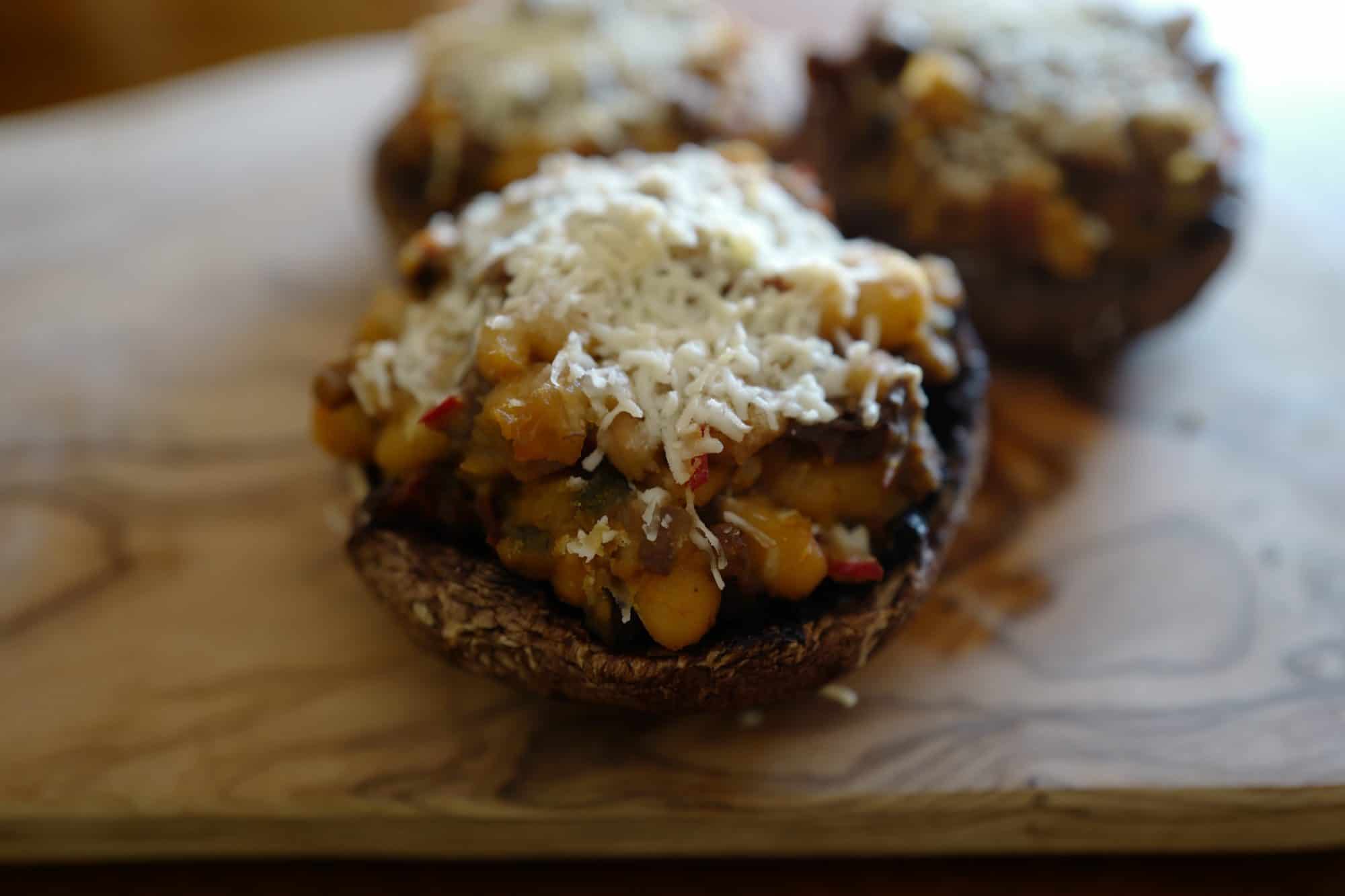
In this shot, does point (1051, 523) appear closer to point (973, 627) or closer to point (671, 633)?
point (973, 627)

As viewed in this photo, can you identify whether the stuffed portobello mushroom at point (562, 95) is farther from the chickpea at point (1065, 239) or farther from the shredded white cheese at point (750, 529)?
the shredded white cheese at point (750, 529)

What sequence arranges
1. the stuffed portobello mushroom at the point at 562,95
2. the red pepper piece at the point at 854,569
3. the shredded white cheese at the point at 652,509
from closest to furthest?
the shredded white cheese at the point at 652,509, the red pepper piece at the point at 854,569, the stuffed portobello mushroom at the point at 562,95

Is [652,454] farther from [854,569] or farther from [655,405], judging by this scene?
[854,569]

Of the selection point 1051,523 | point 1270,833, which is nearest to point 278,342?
point 1051,523

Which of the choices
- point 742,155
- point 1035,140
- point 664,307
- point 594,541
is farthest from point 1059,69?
point 594,541

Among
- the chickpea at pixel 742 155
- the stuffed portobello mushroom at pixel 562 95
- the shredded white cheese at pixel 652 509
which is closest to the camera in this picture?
the shredded white cheese at pixel 652 509

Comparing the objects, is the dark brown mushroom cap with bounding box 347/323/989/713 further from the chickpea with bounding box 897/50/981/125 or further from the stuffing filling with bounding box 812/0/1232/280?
the chickpea with bounding box 897/50/981/125

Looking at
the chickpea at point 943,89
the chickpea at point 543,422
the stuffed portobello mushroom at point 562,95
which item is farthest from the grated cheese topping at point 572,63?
the chickpea at point 543,422
